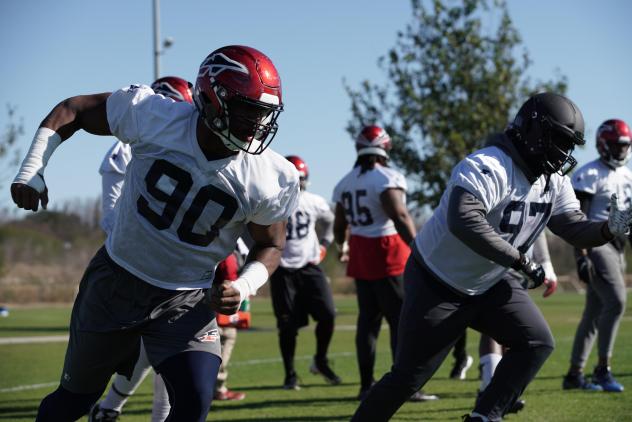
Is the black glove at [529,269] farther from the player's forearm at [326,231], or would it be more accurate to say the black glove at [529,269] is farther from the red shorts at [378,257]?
the player's forearm at [326,231]

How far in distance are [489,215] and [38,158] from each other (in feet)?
7.58

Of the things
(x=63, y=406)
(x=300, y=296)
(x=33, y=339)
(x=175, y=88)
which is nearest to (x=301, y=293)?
(x=300, y=296)

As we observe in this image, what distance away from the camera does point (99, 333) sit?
13.6 ft

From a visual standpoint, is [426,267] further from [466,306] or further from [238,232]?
[238,232]

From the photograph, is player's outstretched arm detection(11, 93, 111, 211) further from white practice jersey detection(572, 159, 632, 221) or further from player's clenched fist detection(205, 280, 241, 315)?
white practice jersey detection(572, 159, 632, 221)

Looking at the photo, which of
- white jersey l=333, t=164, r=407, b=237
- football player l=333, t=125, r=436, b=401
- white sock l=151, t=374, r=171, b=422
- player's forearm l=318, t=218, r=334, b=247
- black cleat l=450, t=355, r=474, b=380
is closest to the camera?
white sock l=151, t=374, r=171, b=422

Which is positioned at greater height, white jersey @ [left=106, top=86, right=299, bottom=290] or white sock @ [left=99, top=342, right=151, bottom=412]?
white jersey @ [left=106, top=86, right=299, bottom=290]

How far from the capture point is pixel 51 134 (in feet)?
13.5

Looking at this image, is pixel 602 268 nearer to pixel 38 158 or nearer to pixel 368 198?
pixel 368 198

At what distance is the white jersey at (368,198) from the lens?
795 cm

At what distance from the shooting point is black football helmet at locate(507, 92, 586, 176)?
15.7ft

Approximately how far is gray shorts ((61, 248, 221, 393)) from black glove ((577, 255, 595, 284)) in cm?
467

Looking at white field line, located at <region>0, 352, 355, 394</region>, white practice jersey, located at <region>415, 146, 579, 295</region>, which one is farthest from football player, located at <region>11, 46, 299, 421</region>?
white field line, located at <region>0, 352, 355, 394</region>

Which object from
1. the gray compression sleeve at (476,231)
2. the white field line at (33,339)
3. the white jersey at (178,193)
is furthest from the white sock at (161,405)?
the white field line at (33,339)
